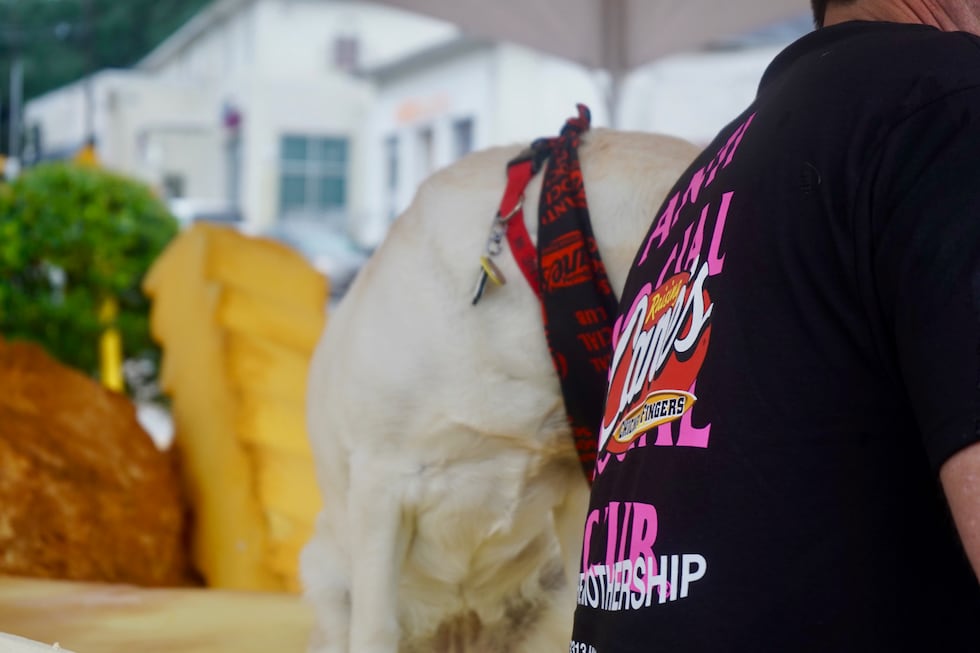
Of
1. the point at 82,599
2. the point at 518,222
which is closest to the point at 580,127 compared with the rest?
the point at 518,222

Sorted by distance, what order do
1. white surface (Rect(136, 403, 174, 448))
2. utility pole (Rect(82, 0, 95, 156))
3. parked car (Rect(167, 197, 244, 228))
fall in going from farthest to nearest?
1. parked car (Rect(167, 197, 244, 228))
2. utility pole (Rect(82, 0, 95, 156))
3. white surface (Rect(136, 403, 174, 448))

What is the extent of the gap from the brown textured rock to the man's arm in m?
2.93

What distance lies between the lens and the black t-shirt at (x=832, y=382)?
91cm

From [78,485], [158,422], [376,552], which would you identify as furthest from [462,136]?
[376,552]

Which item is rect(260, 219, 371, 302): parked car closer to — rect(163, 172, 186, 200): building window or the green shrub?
the green shrub

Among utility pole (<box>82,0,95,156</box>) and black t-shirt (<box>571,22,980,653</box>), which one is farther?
utility pole (<box>82,0,95,156</box>)

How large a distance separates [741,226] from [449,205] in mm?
898

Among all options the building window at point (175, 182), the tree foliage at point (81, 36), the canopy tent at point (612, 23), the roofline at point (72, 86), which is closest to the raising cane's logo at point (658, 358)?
the canopy tent at point (612, 23)

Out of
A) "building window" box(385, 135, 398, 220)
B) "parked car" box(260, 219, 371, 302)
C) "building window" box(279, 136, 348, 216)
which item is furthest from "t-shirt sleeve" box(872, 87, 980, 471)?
"building window" box(279, 136, 348, 216)

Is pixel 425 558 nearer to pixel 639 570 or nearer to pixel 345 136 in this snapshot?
pixel 639 570

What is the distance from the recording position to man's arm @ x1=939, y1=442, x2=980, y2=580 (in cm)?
87

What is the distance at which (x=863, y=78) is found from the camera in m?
1.03

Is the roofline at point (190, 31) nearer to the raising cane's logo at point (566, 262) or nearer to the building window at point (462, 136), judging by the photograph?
the building window at point (462, 136)

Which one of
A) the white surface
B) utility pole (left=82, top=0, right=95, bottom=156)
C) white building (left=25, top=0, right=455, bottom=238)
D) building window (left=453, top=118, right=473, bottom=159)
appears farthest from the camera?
white building (left=25, top=0, right=455, bottom=238)
